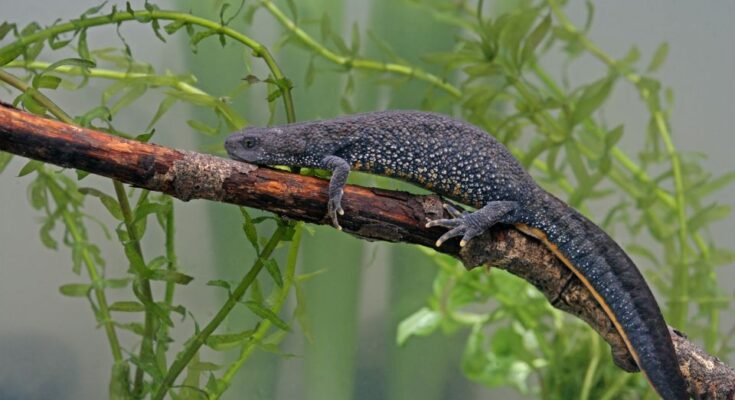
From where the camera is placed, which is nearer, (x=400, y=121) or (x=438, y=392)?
(x=400, y=121)

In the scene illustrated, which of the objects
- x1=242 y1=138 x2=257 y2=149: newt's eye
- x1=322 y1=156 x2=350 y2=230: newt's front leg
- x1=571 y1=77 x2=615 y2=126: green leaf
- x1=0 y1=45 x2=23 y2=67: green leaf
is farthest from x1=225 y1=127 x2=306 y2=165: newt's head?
x1=571 y1=77 x2=615 y2=126: green leaf

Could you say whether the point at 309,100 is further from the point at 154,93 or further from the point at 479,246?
the point at 479,246

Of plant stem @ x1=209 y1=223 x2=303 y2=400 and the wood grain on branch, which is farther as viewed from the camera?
plant stem @ x1=209 y1=223 x2=303 y2=400

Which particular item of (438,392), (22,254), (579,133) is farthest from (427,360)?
(22,254)

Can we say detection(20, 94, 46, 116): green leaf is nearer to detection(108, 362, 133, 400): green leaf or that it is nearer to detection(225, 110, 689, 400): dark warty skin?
detection(225, 110, 689, 400): dark warty skin

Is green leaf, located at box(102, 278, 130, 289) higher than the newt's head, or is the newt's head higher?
the newt's head

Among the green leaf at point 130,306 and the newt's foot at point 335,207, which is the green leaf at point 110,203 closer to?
the green leaf at point 130,306
